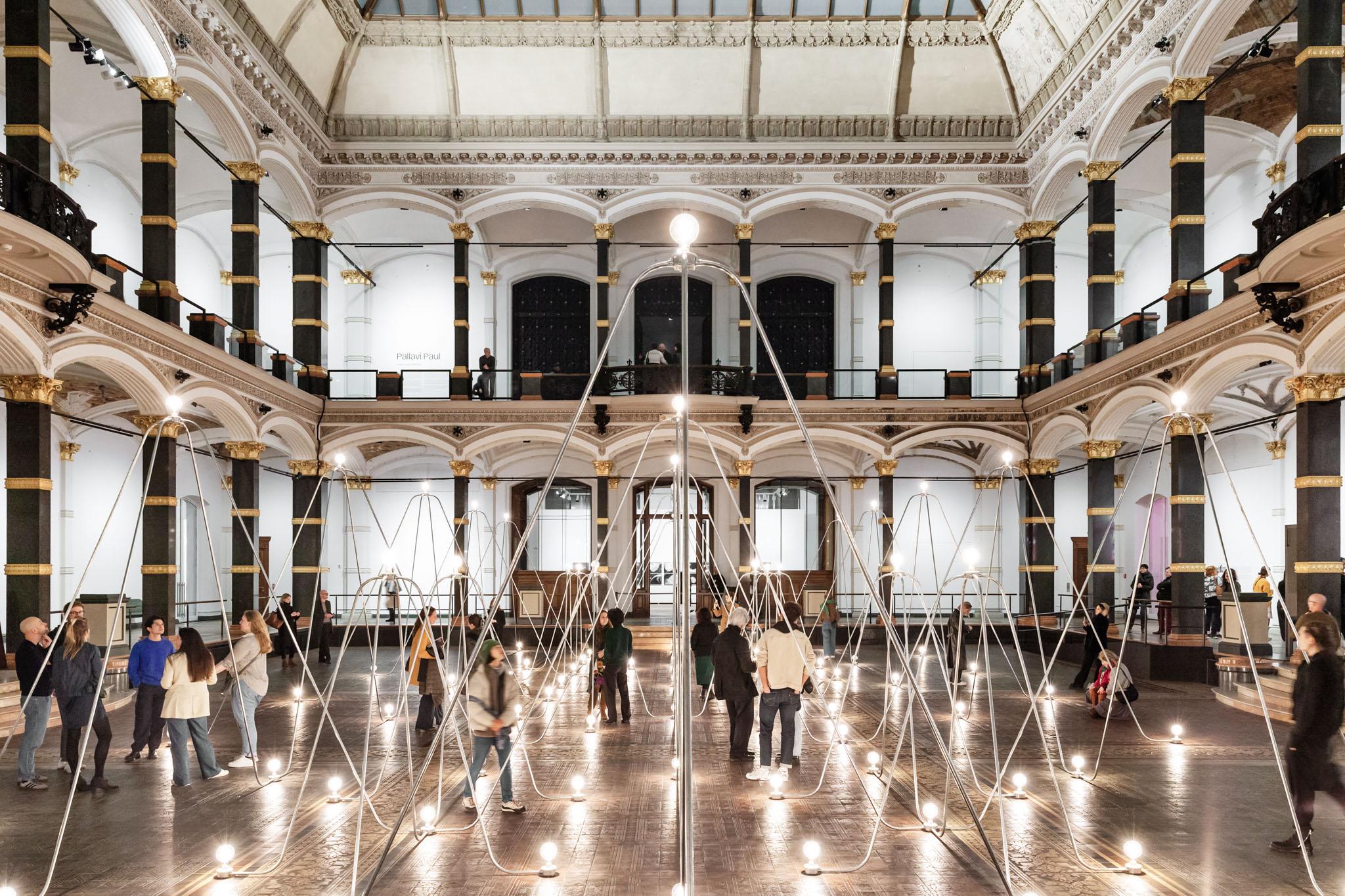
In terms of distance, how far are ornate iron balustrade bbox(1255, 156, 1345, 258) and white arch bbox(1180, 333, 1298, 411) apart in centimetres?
136

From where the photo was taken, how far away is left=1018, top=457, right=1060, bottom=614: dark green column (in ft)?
71.6

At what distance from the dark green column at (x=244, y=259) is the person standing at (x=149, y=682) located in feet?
33.5

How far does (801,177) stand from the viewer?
24.2 meters

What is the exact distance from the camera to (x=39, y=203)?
1154 cm

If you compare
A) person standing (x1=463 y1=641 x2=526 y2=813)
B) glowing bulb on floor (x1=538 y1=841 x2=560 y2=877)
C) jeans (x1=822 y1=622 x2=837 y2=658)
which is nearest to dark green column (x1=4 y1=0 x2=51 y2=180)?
person standing (x1=463 y1=641 x2=526 y2=813)

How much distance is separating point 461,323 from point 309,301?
11.2 ft

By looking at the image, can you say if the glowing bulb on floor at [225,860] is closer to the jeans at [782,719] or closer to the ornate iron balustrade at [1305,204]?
the jeans at [782,719]

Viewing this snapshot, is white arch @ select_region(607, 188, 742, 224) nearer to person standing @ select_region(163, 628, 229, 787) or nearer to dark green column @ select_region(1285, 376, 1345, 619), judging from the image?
dark green column @ select_region(1285, 376, 1345, 619)

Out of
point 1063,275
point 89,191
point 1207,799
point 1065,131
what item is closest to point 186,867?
point 1207,799

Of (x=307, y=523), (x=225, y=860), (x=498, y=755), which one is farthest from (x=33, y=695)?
(x=307, y=523)

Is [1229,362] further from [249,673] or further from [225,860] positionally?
→ [225,860]

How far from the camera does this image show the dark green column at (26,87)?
12.3 metres

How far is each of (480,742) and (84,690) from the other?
11.6 feet

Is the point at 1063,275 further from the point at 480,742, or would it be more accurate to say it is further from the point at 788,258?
the point at 480,742
